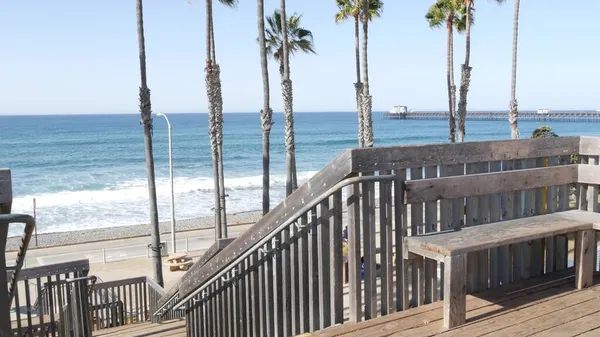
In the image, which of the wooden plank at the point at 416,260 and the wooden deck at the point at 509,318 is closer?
the wooden deck at the point at 509,318

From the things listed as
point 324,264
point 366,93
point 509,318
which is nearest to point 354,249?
point 324,264

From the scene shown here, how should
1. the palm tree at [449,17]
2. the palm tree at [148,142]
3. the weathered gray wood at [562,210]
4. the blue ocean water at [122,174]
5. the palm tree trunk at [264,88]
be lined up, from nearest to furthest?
the weathered gray wood at [562,210], the palm tree at [148,142], the palm tree trunk at [264,88], the palm tree at [449,17], the blue ocean water at [122,174]

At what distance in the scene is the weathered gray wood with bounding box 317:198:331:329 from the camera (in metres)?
3.37

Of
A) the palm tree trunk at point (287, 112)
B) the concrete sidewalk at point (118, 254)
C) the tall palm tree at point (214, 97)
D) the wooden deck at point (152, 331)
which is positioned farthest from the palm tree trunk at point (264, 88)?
the wooden deck at point (152, 331)

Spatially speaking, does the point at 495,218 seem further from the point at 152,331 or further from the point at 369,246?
the point at 152,331

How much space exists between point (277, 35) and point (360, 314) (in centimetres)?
2165

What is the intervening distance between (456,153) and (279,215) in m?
1.24

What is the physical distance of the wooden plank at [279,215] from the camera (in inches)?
130

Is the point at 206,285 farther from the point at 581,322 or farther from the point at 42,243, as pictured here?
the point at 42,243

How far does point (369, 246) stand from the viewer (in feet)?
11.2

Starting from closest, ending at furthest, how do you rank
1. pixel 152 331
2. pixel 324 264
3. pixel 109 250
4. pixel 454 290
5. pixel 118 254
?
pixel 454 290 → pixel 324 264 → pixel 152 331 → pixel 118 254 → pixel 109 250

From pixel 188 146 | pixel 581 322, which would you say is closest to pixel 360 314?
pixel 581 322

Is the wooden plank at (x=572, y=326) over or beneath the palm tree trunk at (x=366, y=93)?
beneath

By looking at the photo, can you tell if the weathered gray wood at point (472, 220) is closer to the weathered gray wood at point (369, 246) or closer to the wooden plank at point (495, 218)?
the wooden plank at point (495, 218)
